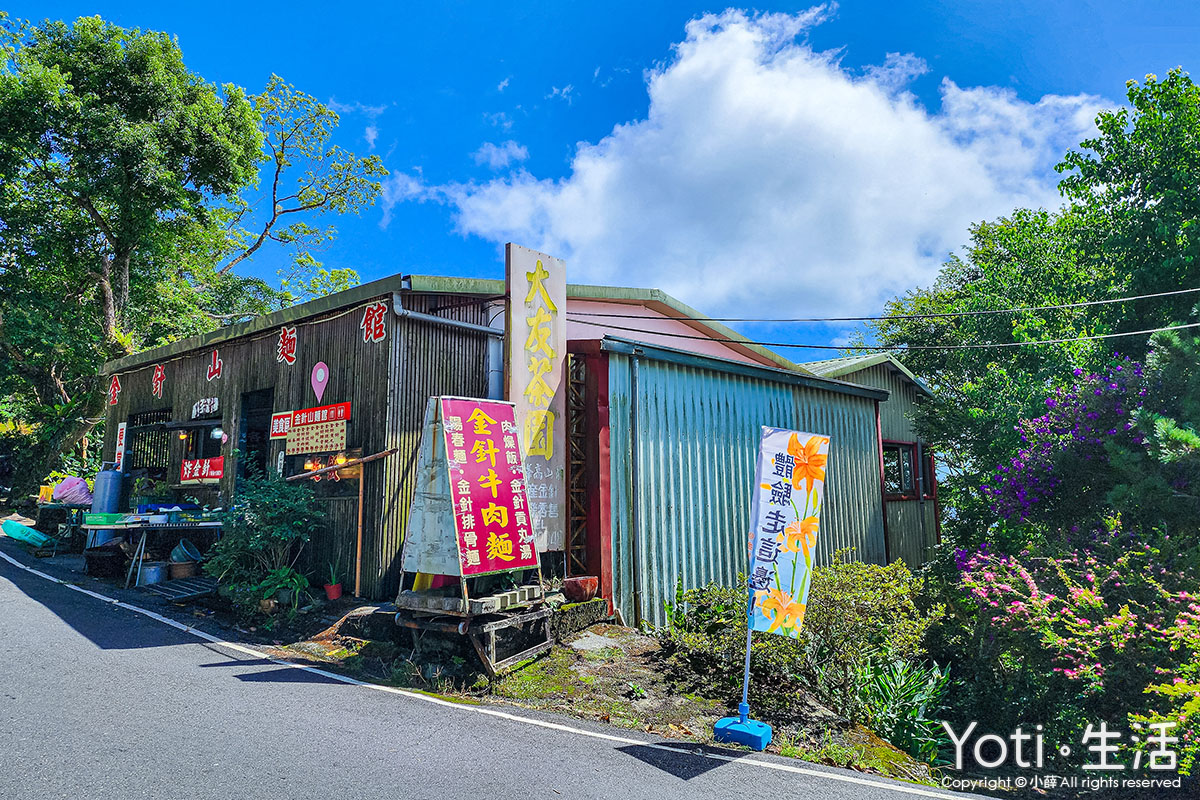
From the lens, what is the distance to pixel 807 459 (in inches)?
266

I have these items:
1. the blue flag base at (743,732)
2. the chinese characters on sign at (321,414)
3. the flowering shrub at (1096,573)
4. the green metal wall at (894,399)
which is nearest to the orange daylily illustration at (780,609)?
the blue flag base at (743,732)

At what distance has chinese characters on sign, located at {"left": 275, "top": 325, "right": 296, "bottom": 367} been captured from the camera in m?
11.5

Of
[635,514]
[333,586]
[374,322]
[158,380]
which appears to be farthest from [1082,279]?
[158,380]

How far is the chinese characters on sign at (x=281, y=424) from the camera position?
37.0 feet

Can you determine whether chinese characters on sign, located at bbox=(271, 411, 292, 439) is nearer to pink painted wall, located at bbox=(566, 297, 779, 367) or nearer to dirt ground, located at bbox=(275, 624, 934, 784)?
dirt ground, located at bbox=(275, 624, 934, 784)

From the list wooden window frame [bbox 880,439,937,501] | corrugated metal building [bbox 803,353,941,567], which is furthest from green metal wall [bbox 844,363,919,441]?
wooden window frame [bbox 880,439,937,501]

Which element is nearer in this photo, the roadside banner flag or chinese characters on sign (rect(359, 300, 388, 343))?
the roadside banner flag

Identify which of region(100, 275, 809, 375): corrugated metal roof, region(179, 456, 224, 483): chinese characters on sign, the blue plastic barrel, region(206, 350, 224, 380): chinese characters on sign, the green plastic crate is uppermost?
region(100, 275, 809, 375): corrugated metal roof

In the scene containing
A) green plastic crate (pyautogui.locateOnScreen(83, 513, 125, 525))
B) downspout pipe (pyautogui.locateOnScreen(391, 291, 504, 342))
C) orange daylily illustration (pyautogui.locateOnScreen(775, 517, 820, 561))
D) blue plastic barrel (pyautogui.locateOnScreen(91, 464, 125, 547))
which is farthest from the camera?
blue plastic barrel (pyautogui.locateOnScreen(91, 464, 125, 547))

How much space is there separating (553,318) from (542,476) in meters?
2.21

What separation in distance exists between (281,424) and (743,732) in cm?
917

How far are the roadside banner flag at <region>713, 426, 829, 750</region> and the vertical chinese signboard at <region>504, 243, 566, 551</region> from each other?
3354mm

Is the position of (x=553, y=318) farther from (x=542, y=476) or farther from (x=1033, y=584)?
(x=1033, y=584)

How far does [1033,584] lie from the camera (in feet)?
26.0
